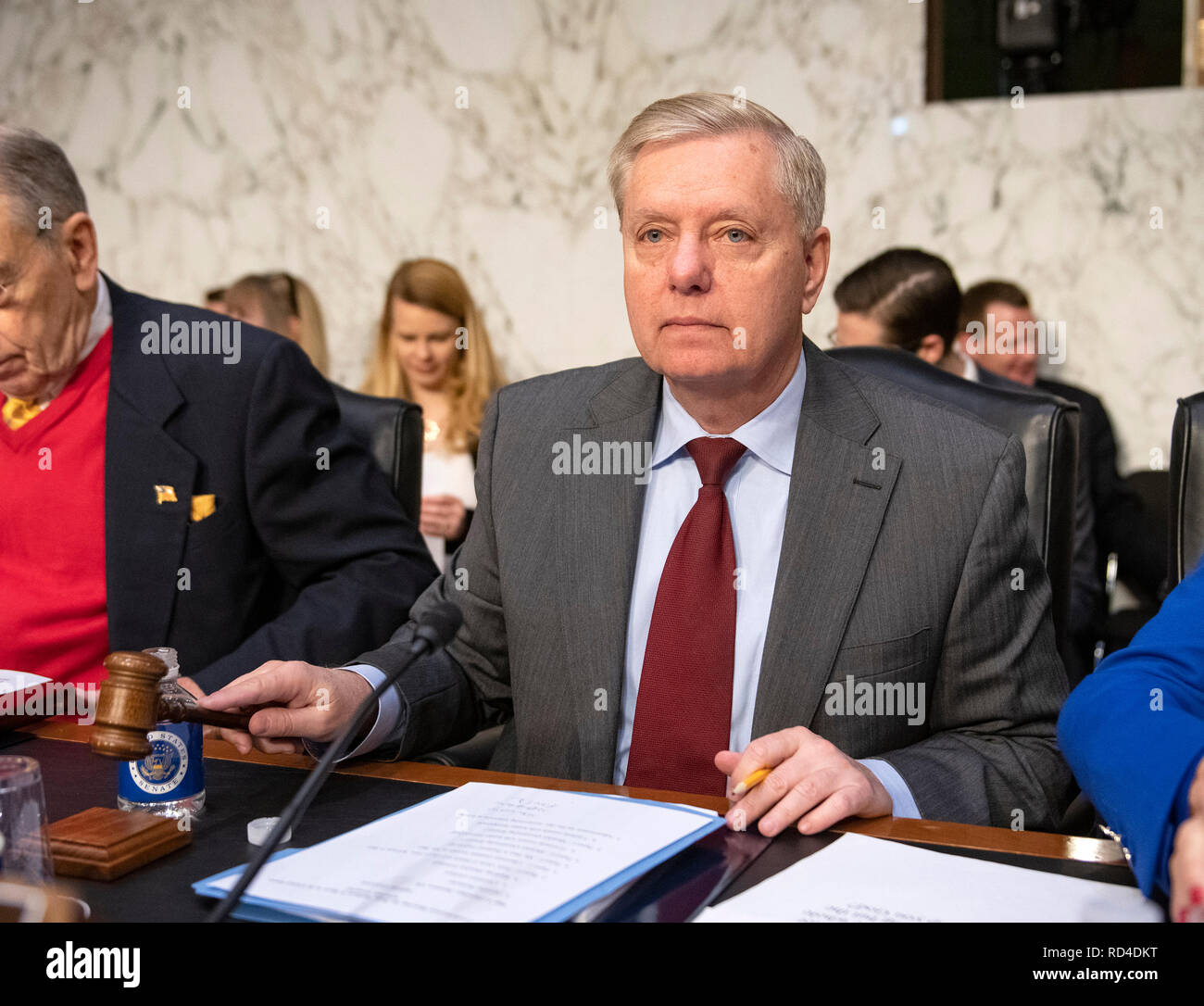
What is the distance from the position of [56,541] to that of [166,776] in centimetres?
95

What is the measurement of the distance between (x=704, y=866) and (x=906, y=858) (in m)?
0.17

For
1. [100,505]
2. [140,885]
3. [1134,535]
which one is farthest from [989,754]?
[1134,535]

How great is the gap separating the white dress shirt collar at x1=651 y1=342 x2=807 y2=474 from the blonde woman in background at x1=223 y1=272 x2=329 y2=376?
297 cm

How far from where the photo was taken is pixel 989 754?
4.43ft

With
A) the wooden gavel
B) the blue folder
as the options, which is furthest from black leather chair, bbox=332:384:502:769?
the blue folder

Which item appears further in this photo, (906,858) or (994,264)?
(994,264)

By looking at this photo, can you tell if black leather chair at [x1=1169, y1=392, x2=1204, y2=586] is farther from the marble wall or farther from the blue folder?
the marble wall

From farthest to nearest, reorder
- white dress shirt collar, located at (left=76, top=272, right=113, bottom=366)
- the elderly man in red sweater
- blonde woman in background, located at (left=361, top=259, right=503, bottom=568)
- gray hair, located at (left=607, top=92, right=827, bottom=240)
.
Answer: blonde woman in background, located at (left=361, top=259, right=503, bottom=568), white dress shirt collar, located at (left=76, top=272, right=113, bottom=366), the elderly man in red sweater, gray hair, located at (left=607, top=92, right=827, bottom=240)

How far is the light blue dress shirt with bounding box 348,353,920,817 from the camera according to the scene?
1.46 metres

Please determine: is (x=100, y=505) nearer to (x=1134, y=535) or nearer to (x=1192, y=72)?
(x=1134, y=535)

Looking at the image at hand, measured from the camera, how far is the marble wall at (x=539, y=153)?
372cm
